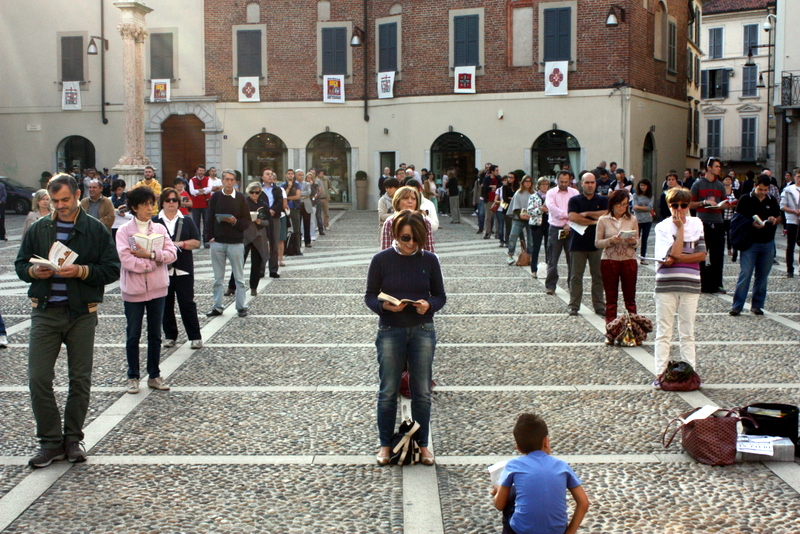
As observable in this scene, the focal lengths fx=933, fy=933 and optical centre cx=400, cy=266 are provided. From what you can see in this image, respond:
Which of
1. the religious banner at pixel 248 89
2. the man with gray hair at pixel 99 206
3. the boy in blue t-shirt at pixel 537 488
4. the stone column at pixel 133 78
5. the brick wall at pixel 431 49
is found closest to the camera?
the boy in blue t-shirt at pixel 537 488

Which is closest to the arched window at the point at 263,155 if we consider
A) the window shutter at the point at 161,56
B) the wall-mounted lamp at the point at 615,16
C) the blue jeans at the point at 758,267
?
the window shutter at the point at 161,56

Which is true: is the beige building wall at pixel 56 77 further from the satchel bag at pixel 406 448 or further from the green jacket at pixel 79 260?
the satchel bag at pixel 406 448

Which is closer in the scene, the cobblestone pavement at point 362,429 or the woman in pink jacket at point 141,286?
the cobblestone pavement at point 362,429

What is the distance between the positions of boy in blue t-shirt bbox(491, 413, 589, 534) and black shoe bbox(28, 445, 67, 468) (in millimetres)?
3149

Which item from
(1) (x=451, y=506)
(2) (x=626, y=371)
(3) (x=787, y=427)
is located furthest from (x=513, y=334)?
(1) (x=451, y=506)

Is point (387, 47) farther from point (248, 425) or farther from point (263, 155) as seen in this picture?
point (248, 425)

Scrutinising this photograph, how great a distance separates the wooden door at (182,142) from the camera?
3641cm

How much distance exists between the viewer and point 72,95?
3688 centimetres

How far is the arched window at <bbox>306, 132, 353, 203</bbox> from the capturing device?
3609cm

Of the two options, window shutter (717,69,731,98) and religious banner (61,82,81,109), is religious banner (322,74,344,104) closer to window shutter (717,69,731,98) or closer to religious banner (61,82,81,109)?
religious banner (61,82,81,109)

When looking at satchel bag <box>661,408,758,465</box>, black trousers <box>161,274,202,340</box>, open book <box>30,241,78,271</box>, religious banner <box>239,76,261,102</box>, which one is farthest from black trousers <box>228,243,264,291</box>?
religious banner <box>239,76,261,102</box>

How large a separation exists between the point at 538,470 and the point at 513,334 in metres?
6.40

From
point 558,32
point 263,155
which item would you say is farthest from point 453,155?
point 263,155

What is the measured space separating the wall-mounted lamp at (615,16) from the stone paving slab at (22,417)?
24.5 meters
